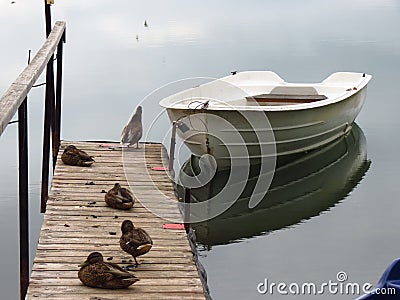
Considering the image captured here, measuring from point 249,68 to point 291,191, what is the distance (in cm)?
523

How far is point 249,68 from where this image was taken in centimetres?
1338

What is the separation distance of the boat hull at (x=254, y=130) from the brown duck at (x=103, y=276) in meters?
4.13

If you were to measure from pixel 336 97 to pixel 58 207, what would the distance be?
4.83 meters

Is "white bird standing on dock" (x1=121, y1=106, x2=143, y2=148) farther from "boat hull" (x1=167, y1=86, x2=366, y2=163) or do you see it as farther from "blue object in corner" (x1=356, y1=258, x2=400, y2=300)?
"blue object in corner" (x1=356, y1=258, x2=400, y2=300)

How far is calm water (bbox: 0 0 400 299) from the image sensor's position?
21.8 ft

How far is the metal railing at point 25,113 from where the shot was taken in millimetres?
3856

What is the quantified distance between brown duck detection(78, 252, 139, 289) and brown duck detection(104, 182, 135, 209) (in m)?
1.24

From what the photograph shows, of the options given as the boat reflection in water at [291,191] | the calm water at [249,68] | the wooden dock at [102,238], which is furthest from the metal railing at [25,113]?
the boat reflection in water at [291,191]

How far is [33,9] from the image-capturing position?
19516 millimetres

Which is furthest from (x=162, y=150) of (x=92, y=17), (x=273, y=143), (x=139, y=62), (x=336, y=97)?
(x=92, y=17)

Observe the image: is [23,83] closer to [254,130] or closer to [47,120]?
[47,120]

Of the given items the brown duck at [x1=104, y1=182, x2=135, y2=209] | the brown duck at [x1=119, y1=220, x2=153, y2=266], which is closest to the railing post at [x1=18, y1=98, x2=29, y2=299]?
the brown duck at [x1=119, y1=220, x2=153, y2=266]

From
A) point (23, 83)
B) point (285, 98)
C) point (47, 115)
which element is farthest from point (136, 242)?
point (285, 98)

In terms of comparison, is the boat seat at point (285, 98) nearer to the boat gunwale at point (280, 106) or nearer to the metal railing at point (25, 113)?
the boat gunwale at point (280, 106)
